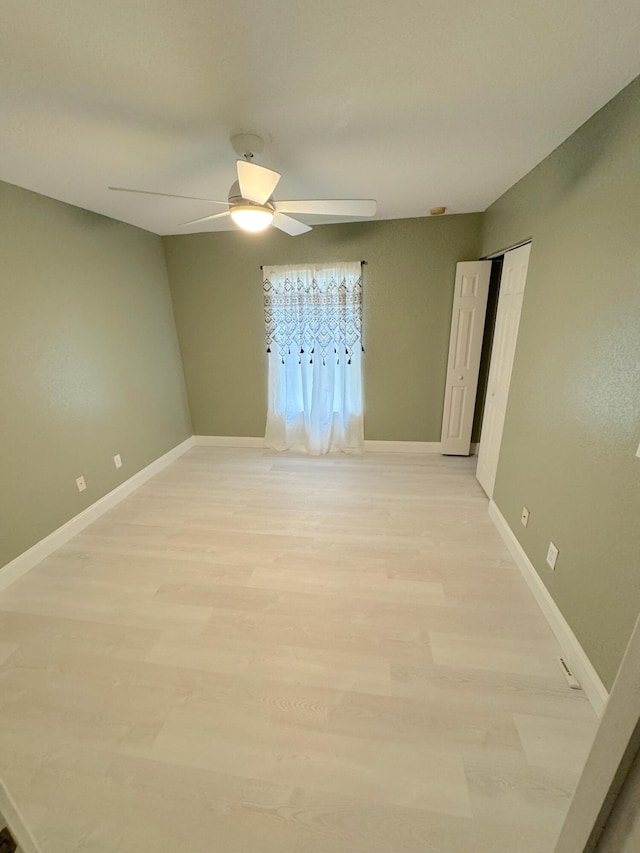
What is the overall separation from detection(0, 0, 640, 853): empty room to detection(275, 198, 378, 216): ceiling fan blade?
1 centimetres

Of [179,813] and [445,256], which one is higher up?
[445,256]

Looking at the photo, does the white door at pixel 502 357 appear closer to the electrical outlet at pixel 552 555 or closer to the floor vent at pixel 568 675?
the electrical outlet at pixel 552 555

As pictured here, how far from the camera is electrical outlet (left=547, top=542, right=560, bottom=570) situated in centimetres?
167

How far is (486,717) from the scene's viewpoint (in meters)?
1.30

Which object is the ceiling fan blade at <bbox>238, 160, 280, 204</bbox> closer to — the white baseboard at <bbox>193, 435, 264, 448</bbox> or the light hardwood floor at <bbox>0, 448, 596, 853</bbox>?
the light hardwood floor at <bbox>0, 448, 596, 853</bbox>

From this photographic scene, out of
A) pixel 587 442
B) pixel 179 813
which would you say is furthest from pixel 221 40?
pixel 179 813

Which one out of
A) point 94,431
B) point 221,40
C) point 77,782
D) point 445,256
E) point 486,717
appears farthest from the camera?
point 445,256

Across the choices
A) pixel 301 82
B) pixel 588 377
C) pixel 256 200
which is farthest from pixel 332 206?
pixel 588 377

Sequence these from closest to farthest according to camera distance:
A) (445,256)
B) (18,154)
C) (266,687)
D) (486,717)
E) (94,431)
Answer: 1. (486,717)
2. (266,687)
3. (18,154)
4. (94,431)
5. (445,256)

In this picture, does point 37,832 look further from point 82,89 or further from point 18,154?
point 18,154

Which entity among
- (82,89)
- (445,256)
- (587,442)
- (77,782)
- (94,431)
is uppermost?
(82,89)

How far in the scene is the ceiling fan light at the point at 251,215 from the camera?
1.61 meters

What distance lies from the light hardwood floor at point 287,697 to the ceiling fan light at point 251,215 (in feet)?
6.59

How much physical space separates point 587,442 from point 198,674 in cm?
207
